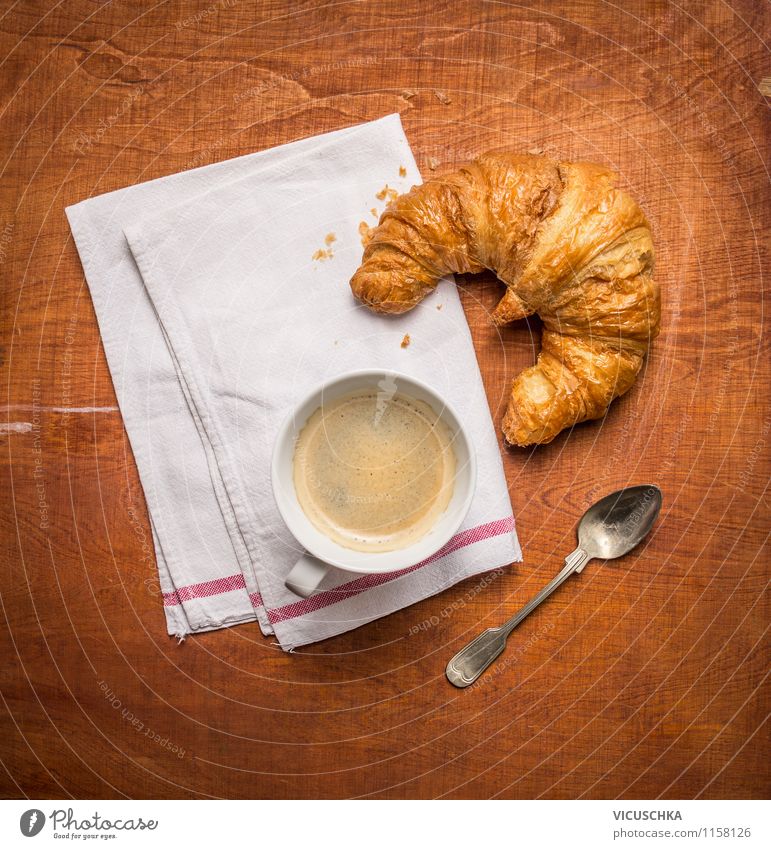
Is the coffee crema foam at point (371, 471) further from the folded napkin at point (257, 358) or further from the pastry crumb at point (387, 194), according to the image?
the pastry crumb at point (387, 194)

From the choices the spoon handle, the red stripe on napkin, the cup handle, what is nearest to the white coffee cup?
the cup handle

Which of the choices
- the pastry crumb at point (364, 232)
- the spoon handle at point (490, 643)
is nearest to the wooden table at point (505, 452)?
the spoon handle at point (490, 643)

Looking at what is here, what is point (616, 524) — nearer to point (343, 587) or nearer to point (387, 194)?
point (343, 587)

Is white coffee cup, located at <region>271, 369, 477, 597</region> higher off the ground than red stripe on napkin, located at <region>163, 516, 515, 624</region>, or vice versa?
white coffee cup, located at <region>271, 369, 477, 597</region>
